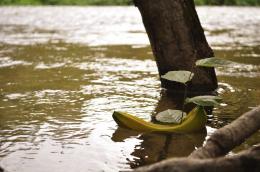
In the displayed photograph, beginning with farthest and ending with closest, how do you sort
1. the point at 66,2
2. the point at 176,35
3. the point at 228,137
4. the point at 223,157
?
the point at 66,2
the point at 176,35
the point at 228,137
the point at 223,157

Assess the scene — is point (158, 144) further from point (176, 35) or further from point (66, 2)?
point (66, 2)

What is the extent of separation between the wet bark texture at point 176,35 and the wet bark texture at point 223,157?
2.26 metres

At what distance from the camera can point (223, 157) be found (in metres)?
1.67

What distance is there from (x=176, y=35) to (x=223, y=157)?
2822 mm

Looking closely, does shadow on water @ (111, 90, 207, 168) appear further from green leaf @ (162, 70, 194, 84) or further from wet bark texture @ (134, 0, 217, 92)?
wet bark texture @ (134, 0, 217, 92)

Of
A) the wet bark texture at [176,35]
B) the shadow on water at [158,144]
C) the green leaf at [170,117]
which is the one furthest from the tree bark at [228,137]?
the wet bark texture at [176,35]

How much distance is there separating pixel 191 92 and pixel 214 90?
29 cm

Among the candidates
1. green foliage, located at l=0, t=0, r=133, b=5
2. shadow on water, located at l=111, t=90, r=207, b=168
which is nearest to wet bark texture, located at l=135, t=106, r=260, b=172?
shadow on water, located at l=111, t=90, r=207, b=168

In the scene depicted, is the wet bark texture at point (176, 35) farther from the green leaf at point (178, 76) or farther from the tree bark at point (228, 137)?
the tree bark at point (228, 137)

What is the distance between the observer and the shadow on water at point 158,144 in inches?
102

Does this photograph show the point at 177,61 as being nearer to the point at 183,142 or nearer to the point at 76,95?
the point at 76,95

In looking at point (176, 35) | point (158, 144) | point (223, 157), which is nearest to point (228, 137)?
point (223, 157)

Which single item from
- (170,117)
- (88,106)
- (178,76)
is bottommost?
(88,106)

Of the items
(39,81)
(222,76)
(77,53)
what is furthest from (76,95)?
(77,53)
